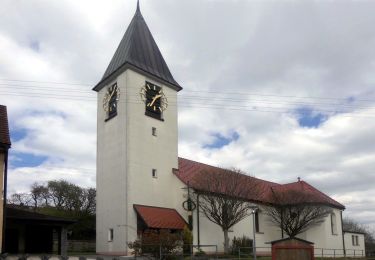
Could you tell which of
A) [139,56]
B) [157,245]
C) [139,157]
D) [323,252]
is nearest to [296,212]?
[323,252]

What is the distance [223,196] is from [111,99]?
41.4ft

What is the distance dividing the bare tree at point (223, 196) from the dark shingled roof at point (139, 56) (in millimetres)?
9612

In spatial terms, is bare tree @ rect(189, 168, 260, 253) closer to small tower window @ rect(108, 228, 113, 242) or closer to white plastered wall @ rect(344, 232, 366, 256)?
small tower window @ rect(108, 228, 113, 242)

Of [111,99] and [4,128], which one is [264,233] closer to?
[111,99]

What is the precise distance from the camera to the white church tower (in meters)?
33.6

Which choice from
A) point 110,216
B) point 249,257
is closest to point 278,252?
point 249,257

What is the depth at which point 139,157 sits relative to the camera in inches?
1380

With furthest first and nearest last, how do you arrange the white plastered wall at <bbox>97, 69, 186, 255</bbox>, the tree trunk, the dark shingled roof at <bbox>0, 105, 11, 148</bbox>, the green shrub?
the tree trunk < the white plastered wall at <bbox>97, 69, 186, 255</bbox> < the green shrub < the dark shingled roof at <bbox>0, 105, 11, 148</bbox>

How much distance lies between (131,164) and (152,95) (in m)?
6.86

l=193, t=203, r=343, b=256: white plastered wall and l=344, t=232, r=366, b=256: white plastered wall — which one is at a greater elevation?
l=193, t=203, r=343, b=256: white plastered wall

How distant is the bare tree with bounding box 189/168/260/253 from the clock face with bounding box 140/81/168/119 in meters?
6.65

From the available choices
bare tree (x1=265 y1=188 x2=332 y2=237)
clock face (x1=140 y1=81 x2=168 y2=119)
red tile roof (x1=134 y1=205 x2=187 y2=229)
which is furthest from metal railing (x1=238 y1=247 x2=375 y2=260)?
clock face (x1=140 y1=81 x2=168 y2=119)

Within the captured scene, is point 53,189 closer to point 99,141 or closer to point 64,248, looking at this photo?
point 99,141

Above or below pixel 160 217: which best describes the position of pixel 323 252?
below
